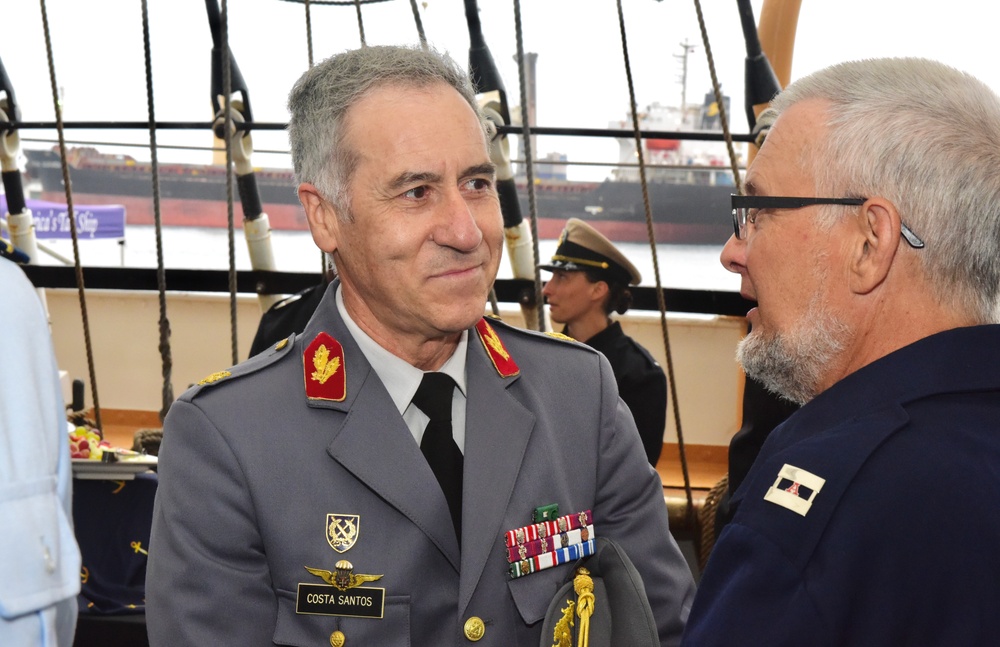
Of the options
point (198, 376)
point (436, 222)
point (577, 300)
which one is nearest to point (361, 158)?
point (436, 222)

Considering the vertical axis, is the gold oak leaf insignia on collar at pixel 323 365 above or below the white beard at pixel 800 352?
below

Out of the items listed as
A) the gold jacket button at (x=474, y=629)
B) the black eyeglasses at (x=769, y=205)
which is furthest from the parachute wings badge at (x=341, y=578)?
the black eyeglasses at (x=769, y=205)

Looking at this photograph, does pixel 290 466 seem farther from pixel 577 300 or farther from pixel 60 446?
pixel 577 300

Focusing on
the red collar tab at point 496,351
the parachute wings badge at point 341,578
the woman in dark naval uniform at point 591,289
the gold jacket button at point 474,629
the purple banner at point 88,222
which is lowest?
the purple banner at point 88,222

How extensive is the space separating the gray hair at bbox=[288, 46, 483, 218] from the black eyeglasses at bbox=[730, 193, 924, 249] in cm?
33

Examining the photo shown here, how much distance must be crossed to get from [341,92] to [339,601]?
55 centimetres

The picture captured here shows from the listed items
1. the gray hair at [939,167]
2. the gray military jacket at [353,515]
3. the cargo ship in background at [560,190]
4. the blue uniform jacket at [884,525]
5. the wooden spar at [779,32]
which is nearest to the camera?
the blue uniform jacket at [884,525]

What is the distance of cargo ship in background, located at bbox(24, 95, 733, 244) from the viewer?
757cm

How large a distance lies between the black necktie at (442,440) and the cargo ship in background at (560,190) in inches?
220

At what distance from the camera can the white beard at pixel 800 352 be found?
0.94 meters

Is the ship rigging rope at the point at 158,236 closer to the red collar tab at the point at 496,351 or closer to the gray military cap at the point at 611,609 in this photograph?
the red collar tab at the point at 496,351

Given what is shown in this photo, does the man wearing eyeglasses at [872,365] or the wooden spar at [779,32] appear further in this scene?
the wooden spar at [779,32]

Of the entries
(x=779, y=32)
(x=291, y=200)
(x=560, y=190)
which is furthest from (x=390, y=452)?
(x=291, y=200)

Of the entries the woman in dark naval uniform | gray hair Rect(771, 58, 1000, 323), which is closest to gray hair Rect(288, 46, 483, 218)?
gray hair Rect(771, 58, 1000, 323)
